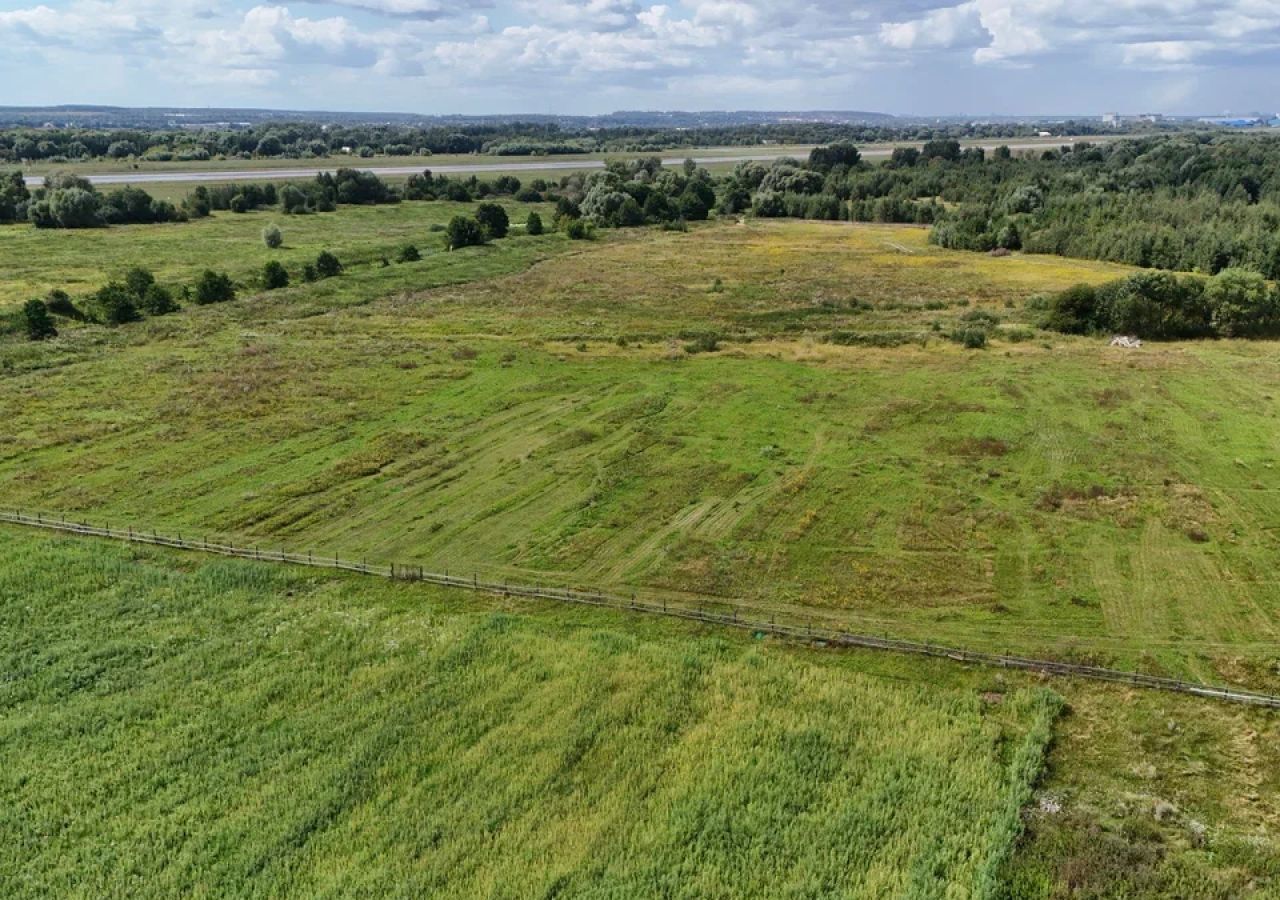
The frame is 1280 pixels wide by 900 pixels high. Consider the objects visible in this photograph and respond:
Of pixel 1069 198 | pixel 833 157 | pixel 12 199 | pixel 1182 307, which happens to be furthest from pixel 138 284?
pixel 833 157

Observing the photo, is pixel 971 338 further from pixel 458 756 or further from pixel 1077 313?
pixel 458 756

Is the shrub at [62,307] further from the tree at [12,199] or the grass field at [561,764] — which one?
the tree at [12,199]

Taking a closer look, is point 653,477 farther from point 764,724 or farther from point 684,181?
point 684,181

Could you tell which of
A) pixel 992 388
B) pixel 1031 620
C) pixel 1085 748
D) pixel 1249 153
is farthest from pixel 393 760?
pixel 1249 153

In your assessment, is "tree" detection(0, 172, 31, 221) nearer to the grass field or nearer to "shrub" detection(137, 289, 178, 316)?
"shrub" detection(137, 289, 178, 316)

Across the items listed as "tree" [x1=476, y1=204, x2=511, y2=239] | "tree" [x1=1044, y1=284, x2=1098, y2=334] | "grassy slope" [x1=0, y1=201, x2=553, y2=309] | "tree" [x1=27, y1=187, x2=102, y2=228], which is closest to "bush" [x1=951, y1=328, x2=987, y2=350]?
"tree" [x1=1044, y1=284, x2=1098, y2=334]

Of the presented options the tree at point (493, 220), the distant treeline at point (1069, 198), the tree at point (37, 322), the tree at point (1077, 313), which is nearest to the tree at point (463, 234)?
the tree at point (493, 220)
